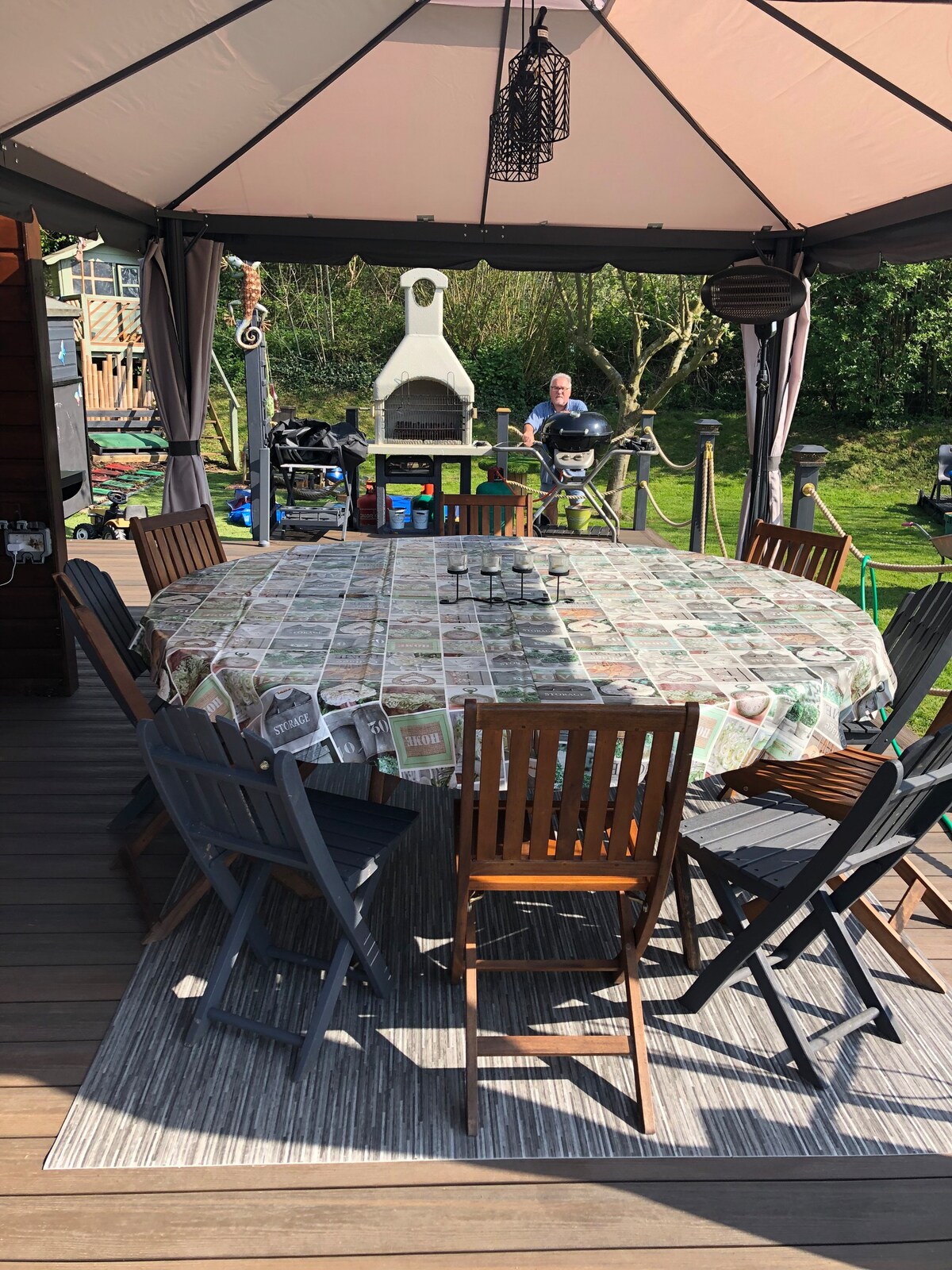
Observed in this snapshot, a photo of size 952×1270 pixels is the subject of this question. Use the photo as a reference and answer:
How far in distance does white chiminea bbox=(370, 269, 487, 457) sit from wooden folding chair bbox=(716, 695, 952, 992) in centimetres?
657

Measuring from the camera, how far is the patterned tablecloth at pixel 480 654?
2.54m

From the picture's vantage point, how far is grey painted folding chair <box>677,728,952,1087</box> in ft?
7.64

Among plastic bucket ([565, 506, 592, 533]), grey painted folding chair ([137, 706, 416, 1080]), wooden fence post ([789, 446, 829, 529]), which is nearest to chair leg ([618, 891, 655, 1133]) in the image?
grey painted folding chair ([137, 706, 416, 1080])

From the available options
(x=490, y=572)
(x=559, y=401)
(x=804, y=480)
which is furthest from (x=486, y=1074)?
(x=559, y=401)

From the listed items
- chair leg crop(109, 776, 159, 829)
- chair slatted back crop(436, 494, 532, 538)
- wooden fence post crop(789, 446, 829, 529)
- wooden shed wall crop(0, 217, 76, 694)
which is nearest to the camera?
chair leg crop(109, 776, 159, 829)

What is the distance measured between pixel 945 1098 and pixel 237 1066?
5.71 ft

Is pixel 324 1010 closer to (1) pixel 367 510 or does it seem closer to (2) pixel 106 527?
(2) pixel 106 527

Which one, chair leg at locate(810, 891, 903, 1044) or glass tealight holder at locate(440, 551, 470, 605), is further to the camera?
glass tealight holder at locate(440, 551, 470, 605)

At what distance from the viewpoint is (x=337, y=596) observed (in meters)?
3.55

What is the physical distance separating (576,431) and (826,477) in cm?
884

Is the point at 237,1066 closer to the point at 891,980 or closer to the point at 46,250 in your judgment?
the point at 891,980

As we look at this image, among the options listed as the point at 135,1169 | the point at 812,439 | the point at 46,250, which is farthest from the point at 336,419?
the point at 135,1169

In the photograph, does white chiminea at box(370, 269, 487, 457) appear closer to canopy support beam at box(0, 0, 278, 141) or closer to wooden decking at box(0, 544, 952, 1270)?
canopy support beam at box(0, 0, 278, 141)

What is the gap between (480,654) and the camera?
2.89 meters
